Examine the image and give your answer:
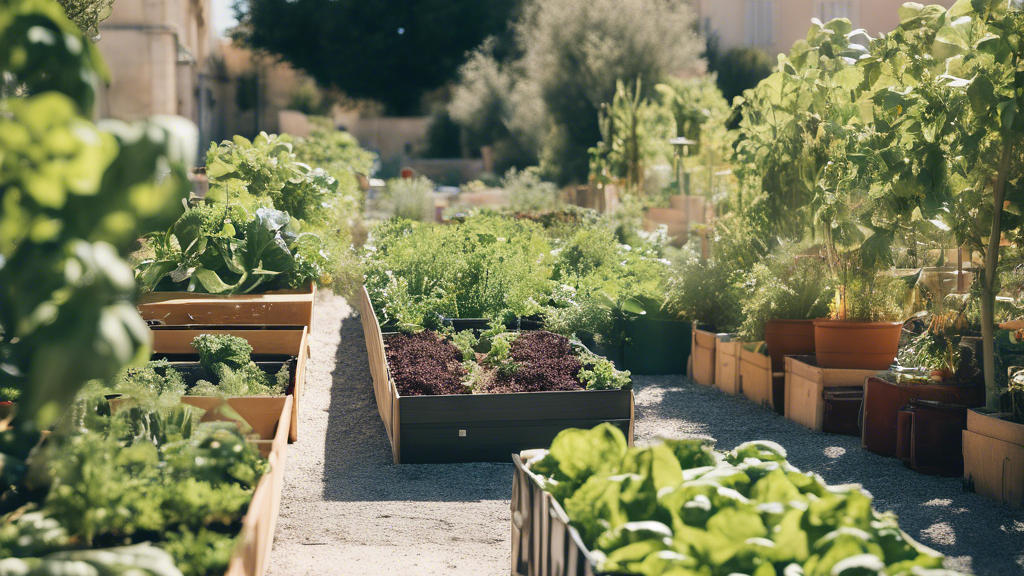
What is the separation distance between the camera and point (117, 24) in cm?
1959

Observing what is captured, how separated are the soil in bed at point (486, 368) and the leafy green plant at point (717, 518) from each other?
2147 mm

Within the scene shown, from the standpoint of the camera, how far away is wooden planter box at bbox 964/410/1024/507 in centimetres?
366

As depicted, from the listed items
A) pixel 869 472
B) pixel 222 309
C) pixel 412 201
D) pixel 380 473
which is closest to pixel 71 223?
pixel 380 473

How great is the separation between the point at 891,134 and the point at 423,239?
3.45m

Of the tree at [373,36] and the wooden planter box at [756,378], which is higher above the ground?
the tree at [373,36]

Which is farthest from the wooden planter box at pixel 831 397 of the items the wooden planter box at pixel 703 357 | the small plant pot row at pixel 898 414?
the wooden planter box at pixel 703 357

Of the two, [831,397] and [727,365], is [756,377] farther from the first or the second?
[831,397]

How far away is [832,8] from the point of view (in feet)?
82.3

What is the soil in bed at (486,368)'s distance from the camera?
4387 millimetres

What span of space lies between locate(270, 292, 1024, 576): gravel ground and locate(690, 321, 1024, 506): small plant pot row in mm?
87

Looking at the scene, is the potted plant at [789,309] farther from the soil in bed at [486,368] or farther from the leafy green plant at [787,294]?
the soil in bed at [486,368]

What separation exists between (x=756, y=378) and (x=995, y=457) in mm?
1943

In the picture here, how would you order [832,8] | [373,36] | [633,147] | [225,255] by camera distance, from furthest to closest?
[373,36] → [832,8] → [633,147] → [225,255]

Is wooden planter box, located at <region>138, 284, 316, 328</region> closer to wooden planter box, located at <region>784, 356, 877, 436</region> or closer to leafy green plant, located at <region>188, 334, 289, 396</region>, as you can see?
leafy green plant, located at <region>188, 334, 289, 396</region>
